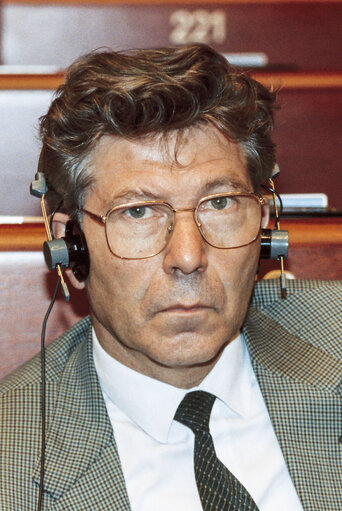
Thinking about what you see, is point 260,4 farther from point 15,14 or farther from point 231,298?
point 231,298

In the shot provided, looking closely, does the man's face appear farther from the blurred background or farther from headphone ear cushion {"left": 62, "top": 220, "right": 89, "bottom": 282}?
the blurred background

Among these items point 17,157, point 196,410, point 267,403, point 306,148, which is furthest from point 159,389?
point 306,148

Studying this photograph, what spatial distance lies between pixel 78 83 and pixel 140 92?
13cm

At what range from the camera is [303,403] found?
1.49 meters

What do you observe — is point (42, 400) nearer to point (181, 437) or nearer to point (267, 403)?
point (181, 437)

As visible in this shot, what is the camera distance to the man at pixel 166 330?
1.35 metres

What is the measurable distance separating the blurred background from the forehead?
248mm

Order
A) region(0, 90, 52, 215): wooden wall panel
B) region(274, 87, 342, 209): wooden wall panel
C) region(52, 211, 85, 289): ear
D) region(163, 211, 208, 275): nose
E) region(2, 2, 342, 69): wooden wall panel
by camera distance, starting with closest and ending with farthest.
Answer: region(163, 211, 208, 275): nose → region(52, 211, 85, 289): ear → region(0, 90, 52, 215): wooden wall panel → region(274, 87, 342, 209): wooden wall panel → region(2, 2, 342, 69): wooden wall panel

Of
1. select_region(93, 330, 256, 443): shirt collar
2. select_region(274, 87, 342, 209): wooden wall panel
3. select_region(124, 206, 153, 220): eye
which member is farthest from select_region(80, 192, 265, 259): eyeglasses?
select_region(274, 87, 342, 209): wooden wall panel

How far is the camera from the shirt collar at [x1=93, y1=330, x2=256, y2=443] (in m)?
1.45

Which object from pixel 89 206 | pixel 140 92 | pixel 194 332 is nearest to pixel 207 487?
pixel 194 332

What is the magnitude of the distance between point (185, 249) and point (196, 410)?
31cm

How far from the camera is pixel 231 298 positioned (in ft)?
4.54

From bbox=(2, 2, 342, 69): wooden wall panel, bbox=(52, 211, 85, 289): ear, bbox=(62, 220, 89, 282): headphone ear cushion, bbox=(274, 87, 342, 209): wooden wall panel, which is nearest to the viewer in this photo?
bbox=(62, 220, 89, 282): headphone ear cushion
